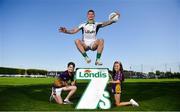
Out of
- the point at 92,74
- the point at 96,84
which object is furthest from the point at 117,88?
the point at 92,74

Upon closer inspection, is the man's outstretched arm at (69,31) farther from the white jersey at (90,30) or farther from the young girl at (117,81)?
the young girl at (117,81)

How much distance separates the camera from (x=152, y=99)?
761 centimetres

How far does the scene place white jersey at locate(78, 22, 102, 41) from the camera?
7.10 m

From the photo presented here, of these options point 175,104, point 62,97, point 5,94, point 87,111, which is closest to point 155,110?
point 175,104

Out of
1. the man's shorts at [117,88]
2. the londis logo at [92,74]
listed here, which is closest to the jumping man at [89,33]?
the londis logo at [92,74]

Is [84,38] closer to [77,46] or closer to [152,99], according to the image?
[77,46]

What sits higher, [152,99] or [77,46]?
[77,46]

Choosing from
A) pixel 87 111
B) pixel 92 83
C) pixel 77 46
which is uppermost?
pixel 77 46

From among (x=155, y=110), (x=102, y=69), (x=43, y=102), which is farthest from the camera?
(x=43, y=102)

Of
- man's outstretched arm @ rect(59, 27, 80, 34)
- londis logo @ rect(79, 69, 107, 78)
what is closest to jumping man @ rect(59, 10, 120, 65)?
man's outstretched arm @ rect(59, 27, 80, 34)

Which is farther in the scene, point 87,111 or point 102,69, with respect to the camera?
point 102,69

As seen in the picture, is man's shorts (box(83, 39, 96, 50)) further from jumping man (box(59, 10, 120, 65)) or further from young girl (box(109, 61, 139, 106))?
young girl (box(109, 61, 139, 106))

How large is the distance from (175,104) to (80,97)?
1830 millimetres

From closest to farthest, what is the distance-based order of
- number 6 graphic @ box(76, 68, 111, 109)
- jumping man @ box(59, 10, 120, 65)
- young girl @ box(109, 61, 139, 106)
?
1. number 6 graphic @ box(76, 68, 111, 109)
2. young girl @ box(109, 61, 139, 106)
3. jumping man @ box(59, 10, 120, 65)
